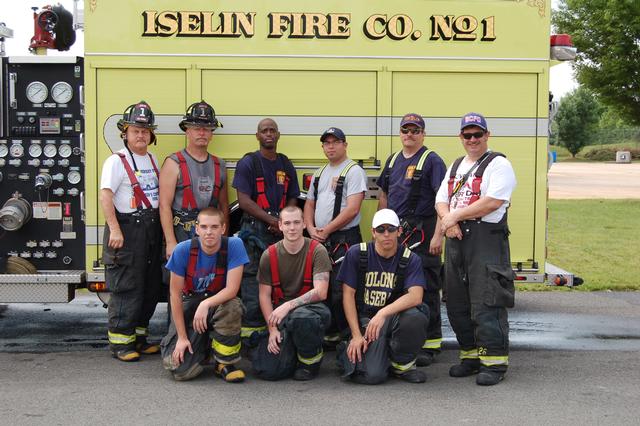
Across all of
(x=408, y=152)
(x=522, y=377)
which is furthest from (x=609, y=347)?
(x=408, y=152)

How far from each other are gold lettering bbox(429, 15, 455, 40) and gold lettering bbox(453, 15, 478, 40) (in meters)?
0.05

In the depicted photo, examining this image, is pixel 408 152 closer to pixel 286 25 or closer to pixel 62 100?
pixel 286 25

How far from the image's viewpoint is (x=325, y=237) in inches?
261

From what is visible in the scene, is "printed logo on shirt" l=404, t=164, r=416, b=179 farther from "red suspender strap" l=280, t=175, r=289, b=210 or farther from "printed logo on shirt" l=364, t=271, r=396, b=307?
"red suspender strap" l=280, t=175, r=289, b=210

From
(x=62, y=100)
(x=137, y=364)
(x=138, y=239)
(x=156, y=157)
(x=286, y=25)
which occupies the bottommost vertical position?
(x=137, y=364)

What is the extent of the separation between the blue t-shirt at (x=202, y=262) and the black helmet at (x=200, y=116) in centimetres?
107

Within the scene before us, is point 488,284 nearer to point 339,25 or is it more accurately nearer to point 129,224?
point 339,25

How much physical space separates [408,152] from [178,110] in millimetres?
1996

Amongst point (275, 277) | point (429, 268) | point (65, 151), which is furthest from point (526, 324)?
point (65, 151)

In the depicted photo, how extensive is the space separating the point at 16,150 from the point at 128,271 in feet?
5.34

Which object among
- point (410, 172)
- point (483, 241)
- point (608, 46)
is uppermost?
point (608, 46)

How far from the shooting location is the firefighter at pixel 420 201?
21.0ft

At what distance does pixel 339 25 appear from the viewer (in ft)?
22.6

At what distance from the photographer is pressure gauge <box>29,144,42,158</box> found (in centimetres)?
703
